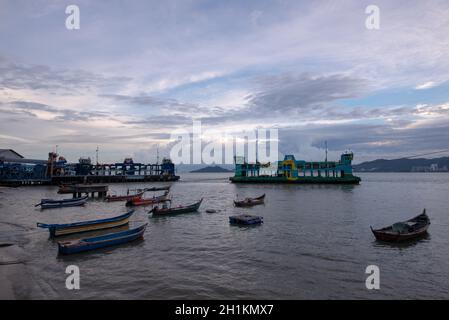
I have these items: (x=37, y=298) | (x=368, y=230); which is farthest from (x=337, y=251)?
(x=37, y=298)

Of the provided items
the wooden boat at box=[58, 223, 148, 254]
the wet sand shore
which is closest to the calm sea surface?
the wet sand shore

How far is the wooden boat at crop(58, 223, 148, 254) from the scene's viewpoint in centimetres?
2164

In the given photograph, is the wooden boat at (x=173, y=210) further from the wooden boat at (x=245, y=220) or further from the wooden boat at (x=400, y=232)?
the wooden boat at (x=400, y=232)

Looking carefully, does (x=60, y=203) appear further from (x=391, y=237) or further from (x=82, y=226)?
Answer: (x=391, y=237)

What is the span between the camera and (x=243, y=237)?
27000 mm

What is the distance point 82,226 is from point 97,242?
7.17 m

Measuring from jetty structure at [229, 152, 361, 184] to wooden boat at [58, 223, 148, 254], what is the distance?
297ft

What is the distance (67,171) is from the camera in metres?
134

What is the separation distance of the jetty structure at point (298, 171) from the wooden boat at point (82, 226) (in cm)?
8681

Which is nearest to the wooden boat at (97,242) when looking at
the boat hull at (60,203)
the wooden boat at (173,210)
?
the wooden boat at (173,210)

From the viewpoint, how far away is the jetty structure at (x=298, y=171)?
344 ft

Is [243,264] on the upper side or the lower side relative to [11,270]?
lower

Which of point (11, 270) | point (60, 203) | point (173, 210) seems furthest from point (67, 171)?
point (11, 270)
